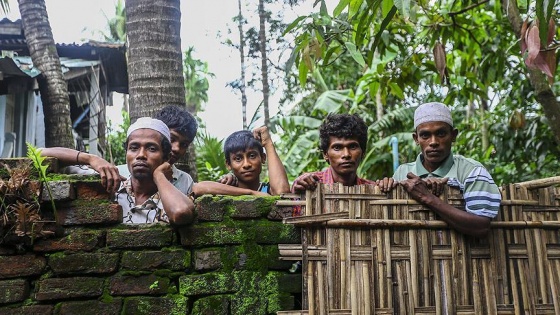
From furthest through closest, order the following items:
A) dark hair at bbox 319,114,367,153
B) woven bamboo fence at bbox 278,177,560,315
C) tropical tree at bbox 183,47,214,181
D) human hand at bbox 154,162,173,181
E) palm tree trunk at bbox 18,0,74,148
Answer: tropical tree at bbox 183,47,214,181
palm tree trunk at bbox 18,0,74,148
dark hair at bbox 319,114,367,153
human hand at bbox 154,162,173,181
woven bamboo fence at bbox 278,177,560,315

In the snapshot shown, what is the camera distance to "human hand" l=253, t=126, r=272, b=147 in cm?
334

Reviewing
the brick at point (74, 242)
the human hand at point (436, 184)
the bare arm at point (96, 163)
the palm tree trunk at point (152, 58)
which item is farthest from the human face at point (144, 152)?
the human hand at point (436, 184)

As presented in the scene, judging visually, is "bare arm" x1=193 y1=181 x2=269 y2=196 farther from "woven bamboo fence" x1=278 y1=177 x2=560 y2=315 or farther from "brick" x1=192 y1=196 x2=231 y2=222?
"woven bamboo fence" x1=278 y1=177 x2=560 y2=315

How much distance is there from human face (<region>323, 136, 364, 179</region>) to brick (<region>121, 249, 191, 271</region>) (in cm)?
99

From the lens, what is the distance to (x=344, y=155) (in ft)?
10.0

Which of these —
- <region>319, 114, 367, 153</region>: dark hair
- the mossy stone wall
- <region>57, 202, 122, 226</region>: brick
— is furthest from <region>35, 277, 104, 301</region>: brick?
<region>319, 114, 367, 153</region>: dark hair

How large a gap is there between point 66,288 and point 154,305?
399 millimetres

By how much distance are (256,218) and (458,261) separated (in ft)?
3.12

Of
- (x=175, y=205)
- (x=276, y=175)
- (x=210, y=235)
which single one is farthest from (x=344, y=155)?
(x=175, y=205)

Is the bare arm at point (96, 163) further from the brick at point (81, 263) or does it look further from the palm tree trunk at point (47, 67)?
the palm tree trunk at point (47, 67)

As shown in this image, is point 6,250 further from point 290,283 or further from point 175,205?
point 290,283

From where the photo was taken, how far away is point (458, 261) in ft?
→ 8.36

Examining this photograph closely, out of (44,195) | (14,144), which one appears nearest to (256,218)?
(44,195)

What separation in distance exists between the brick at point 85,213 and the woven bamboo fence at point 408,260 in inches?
31.5
